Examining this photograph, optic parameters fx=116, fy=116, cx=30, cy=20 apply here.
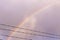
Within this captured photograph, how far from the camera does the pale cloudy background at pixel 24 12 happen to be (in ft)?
4.97

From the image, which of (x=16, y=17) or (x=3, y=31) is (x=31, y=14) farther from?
(x=3, y=31)

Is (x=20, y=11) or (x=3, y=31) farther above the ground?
(x=20, y=11)

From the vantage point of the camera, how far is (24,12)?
1723 mm

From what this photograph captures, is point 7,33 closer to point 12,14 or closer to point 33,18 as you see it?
point 12,14

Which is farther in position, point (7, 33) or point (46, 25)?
point (46, 25)

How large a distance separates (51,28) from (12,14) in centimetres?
94

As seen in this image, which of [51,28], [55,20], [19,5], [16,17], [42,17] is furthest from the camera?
[51,28]

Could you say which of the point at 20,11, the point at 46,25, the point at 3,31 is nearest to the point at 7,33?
the point at 3,31

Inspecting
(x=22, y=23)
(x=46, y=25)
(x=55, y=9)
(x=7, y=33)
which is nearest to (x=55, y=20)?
(x=46, y=25)

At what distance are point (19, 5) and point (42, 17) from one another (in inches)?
21.2

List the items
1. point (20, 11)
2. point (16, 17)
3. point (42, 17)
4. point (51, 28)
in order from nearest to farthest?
point (20, 11) < point (16, 17) < point (42, 17) < point (51, 28)

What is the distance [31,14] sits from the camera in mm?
1885

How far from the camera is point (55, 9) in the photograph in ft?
5.69

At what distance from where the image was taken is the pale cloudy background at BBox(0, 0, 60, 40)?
4.97 feet
